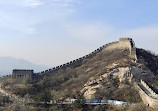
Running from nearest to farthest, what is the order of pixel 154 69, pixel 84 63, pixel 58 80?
1. pixel 154 69
2. pixel 58 80
3. pixel 84 63

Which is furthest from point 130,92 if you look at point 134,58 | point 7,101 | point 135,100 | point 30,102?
point 7,101

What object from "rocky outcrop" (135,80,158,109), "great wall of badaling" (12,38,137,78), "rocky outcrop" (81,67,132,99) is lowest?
"rocky outcrop" (135,80,158,109)

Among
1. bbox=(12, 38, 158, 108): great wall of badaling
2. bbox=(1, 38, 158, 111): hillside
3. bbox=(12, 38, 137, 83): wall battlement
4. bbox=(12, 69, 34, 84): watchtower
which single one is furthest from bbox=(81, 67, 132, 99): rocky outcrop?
bbox=(12, 69, 34, 84): watchtower

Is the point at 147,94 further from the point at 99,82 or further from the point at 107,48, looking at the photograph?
the point at 107,48

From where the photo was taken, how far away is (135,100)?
93.9 feet

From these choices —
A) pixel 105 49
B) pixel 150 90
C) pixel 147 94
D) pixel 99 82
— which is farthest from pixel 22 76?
pixel 147 94

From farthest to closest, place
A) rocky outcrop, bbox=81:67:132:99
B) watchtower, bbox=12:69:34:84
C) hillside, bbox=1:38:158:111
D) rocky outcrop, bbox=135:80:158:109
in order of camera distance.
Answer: watchtower, bbox=12:69:34:84
rocky outcrop, bbox=81:67:132:99
hillside, bbox=1:38:158:111
rocky outcrop, bbox=135:80:158:109

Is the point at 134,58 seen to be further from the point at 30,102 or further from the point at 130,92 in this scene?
the point at 30,102

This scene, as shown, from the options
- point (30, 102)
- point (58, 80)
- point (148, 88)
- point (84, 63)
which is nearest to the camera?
point (148, 88)

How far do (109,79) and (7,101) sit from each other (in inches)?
539

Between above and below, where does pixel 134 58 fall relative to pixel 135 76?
above

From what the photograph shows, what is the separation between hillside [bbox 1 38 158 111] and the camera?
3077cm

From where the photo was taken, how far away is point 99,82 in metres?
32.6

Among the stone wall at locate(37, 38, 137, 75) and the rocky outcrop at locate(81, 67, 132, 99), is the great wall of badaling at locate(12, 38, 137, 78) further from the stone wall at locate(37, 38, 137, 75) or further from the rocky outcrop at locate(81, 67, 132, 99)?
the rocky outcrop at locate(81, 67, 132, 99)
